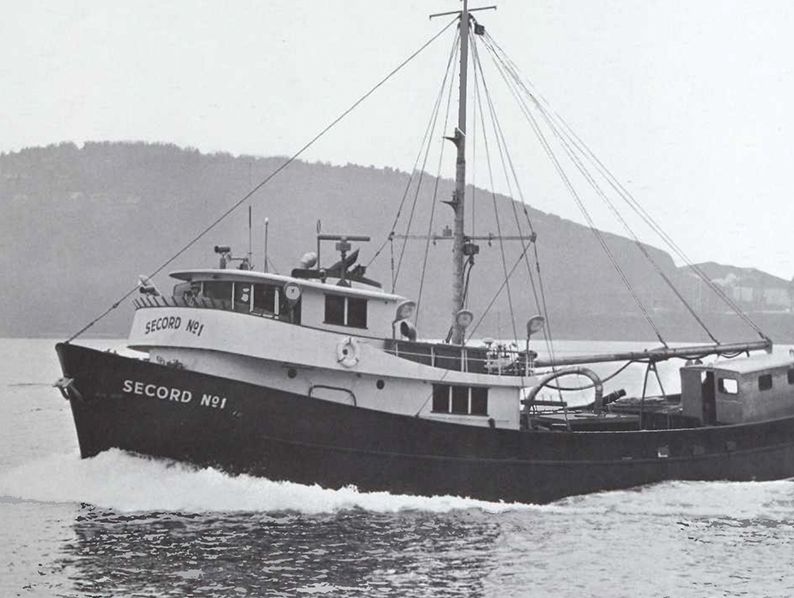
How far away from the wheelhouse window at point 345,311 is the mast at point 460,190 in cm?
246

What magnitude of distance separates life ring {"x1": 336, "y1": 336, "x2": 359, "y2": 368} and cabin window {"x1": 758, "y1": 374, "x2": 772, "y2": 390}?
11.0m

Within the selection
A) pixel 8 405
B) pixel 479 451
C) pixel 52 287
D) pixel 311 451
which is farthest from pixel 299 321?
pixel 52 287

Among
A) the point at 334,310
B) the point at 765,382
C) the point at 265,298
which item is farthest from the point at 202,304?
the point at 765,382

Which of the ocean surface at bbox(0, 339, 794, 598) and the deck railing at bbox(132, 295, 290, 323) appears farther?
the deck railing at bbox(132, 295, 290, 323)

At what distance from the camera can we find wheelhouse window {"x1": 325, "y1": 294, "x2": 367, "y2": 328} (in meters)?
18.8

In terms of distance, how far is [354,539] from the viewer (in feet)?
53.9

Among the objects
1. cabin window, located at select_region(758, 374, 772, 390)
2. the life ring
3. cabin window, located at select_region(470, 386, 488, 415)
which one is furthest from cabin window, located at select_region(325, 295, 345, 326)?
cabin window, located at select_region(758, 374, 772, 390)

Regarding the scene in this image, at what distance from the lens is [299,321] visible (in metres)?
18.4

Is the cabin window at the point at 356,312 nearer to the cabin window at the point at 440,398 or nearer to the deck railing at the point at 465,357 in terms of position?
the deck railing at the point at 465,357

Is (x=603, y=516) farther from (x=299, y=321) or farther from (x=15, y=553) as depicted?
(x=15, y=553)

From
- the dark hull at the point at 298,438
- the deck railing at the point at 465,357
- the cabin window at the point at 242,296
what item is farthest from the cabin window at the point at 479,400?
the cabin window at the point at 242,296

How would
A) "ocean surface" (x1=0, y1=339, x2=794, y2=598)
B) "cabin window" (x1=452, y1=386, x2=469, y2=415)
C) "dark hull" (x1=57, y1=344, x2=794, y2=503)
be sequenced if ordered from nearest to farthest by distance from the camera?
"ocean surface" (x1=0, y1=339, x2=794, y2=598), "dark hull" (x1=57, y1=344, x2=794, y2=503), "cabin window" (x1=452, y1=386, x2=469, y2=415)

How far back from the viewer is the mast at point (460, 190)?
20.9 metres

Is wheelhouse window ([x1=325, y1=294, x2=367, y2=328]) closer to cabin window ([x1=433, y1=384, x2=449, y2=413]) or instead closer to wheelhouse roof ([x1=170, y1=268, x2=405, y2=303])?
wheelhouse roof ([x1=170, y1=268, x2=405, y2=303])
